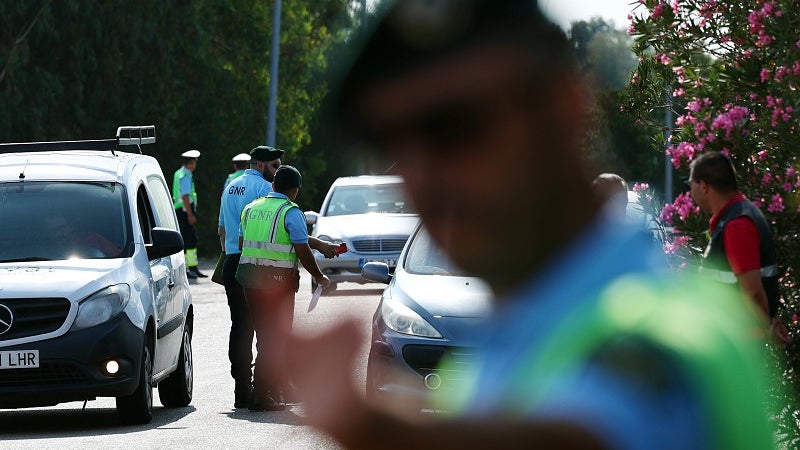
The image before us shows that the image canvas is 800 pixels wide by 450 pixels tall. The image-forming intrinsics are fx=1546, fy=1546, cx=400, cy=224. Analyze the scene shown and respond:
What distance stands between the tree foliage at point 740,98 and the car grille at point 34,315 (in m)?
4.53

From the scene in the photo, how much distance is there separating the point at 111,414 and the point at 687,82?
6.15 m

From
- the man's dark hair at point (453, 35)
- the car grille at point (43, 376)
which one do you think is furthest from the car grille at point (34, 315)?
the man's dark hair at point (453, 35)

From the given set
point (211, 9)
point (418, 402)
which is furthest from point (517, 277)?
point (211, 9)

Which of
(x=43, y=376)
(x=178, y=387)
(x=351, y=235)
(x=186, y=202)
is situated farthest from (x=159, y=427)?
(x=186, y=202)

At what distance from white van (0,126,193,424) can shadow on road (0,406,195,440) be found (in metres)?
0.15

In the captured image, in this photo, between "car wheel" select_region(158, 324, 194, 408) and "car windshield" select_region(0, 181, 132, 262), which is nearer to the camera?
"car windshield" select_region(0, 181, 132, 262)

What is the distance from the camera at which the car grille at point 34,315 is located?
29.8ft

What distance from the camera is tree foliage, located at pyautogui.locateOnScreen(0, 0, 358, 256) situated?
1410 inches

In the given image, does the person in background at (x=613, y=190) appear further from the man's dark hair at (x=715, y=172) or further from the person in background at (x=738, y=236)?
the person in background at (x=738, y=236)

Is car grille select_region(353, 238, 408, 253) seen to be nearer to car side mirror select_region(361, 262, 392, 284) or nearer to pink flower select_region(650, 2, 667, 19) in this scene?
car side mirror select_region(361, 262, 392, 284)

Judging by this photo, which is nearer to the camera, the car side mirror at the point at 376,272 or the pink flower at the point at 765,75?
the pink flower at the point at 765,75

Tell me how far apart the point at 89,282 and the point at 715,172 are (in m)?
5.68

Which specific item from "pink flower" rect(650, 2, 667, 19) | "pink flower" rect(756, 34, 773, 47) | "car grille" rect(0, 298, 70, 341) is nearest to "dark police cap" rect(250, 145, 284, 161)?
"car grille" rect(0, 298, 70, 341)

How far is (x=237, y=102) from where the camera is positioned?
143 feet
